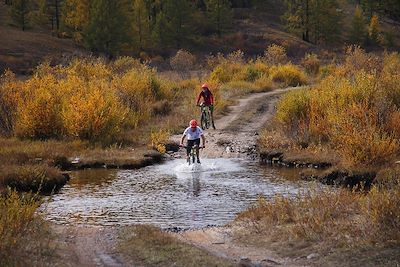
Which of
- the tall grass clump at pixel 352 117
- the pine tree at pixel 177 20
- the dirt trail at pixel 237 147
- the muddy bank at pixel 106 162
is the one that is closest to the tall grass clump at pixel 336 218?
the dirt trail at pixel 237 147

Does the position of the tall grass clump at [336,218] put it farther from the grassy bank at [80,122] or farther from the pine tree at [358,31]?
→ the pine tree at [358,31]

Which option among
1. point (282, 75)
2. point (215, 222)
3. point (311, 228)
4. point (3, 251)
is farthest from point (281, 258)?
point (282, 75)

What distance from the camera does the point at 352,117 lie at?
20016 millimetres

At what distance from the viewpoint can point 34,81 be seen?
28078 mm

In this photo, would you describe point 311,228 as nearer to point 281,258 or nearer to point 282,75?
point 281,258

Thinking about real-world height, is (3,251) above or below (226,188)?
above

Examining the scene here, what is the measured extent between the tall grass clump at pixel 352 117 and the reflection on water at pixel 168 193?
85.9 inches

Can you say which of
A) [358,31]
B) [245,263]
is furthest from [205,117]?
[358,31]

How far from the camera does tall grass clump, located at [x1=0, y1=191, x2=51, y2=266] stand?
9597 millimetres

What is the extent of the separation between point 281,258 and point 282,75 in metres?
39.5

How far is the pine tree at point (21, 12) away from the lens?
7344 centimetres

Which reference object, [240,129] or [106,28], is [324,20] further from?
[240,129]

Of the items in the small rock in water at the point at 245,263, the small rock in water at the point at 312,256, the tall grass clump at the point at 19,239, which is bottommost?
the small rock in water at the point at 312,256

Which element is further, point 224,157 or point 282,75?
point 282,75
